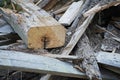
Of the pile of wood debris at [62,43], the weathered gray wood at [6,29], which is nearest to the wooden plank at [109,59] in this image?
the pile of wood debris at [62,43]

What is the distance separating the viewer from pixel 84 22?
400 cm

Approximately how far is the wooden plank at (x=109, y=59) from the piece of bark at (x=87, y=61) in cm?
9

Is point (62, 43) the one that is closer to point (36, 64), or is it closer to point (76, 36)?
point (76, 36)

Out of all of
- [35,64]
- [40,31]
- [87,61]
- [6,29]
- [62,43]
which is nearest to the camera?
[35,64]

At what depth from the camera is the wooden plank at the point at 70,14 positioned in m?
4.23

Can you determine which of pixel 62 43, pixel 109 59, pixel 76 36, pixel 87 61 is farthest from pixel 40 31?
pixel 109 59

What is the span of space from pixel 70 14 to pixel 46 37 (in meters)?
1.12

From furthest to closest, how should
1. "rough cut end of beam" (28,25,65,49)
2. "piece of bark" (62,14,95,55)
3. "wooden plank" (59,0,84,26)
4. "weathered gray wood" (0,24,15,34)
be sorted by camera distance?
"weathered gray wood" (0,24,15,34) → "wooden plank" (59,0,84,26) → "piece of bark" (62,14,95,55) → "rough cut end of beam" (28,25,65,49)

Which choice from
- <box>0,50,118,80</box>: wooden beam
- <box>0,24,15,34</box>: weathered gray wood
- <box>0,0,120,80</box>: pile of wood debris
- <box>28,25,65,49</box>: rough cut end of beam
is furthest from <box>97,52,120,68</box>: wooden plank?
<box>0,24,15,34</box>: weathered gray wood

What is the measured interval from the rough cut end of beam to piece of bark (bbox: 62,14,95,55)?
0.45 ft

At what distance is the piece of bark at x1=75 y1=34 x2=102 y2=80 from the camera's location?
2.94 m

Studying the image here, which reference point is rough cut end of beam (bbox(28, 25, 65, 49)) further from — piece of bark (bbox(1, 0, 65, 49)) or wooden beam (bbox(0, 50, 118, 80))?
wooden beam (bbox(0, 50, 118, 80))

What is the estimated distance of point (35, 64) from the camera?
2.99 meters

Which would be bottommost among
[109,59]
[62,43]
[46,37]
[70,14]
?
[109,59]
